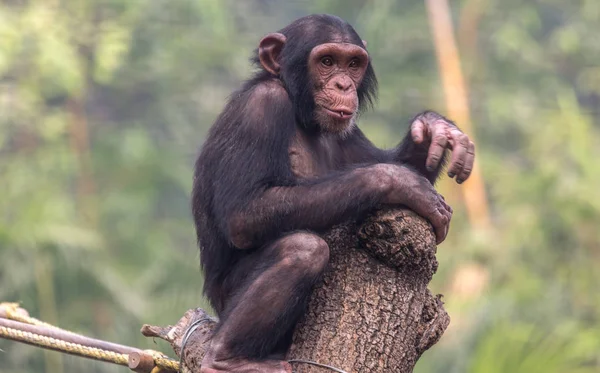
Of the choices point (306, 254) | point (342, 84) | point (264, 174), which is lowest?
point (306, 254)

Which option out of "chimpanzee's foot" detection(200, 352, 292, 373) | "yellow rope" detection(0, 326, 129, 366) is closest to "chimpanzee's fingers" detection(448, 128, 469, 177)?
"chimpanzee's foot" detection(200, 352, 292, 373)

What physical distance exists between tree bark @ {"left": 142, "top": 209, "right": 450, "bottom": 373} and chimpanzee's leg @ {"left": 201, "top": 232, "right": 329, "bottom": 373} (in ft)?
0.24

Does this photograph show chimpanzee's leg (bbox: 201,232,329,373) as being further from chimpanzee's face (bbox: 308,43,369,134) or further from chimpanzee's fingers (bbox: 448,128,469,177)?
chimpanzee's face (bbox: 308,43,369,134)

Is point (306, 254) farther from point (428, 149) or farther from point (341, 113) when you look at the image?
point (428, 149)

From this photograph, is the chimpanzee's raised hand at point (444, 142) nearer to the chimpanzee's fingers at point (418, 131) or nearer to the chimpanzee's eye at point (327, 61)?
the chimpanzee's fingers at point (418, 131)

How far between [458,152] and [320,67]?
2.63 feet

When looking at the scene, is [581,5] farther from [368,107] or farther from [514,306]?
[368,107]

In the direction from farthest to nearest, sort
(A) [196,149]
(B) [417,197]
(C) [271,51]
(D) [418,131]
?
(A) [196,149], (C) [271,51], (D) [418,131], (B) [417,197]

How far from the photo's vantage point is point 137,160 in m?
19.1

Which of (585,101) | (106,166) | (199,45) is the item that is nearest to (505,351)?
(106,166)

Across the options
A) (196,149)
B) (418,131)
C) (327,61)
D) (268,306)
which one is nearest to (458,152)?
(418,131)

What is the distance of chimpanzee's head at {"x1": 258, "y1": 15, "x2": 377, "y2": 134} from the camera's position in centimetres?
445

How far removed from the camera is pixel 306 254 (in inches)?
146

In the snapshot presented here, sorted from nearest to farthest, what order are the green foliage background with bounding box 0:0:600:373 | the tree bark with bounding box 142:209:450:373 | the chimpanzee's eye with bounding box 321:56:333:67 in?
the tree bark with bounding box 142:209:450:373 → the chimpanzee's eye with bounding box 321:56:333:67 → the green foliage background with bounding box 0:0:600:373
